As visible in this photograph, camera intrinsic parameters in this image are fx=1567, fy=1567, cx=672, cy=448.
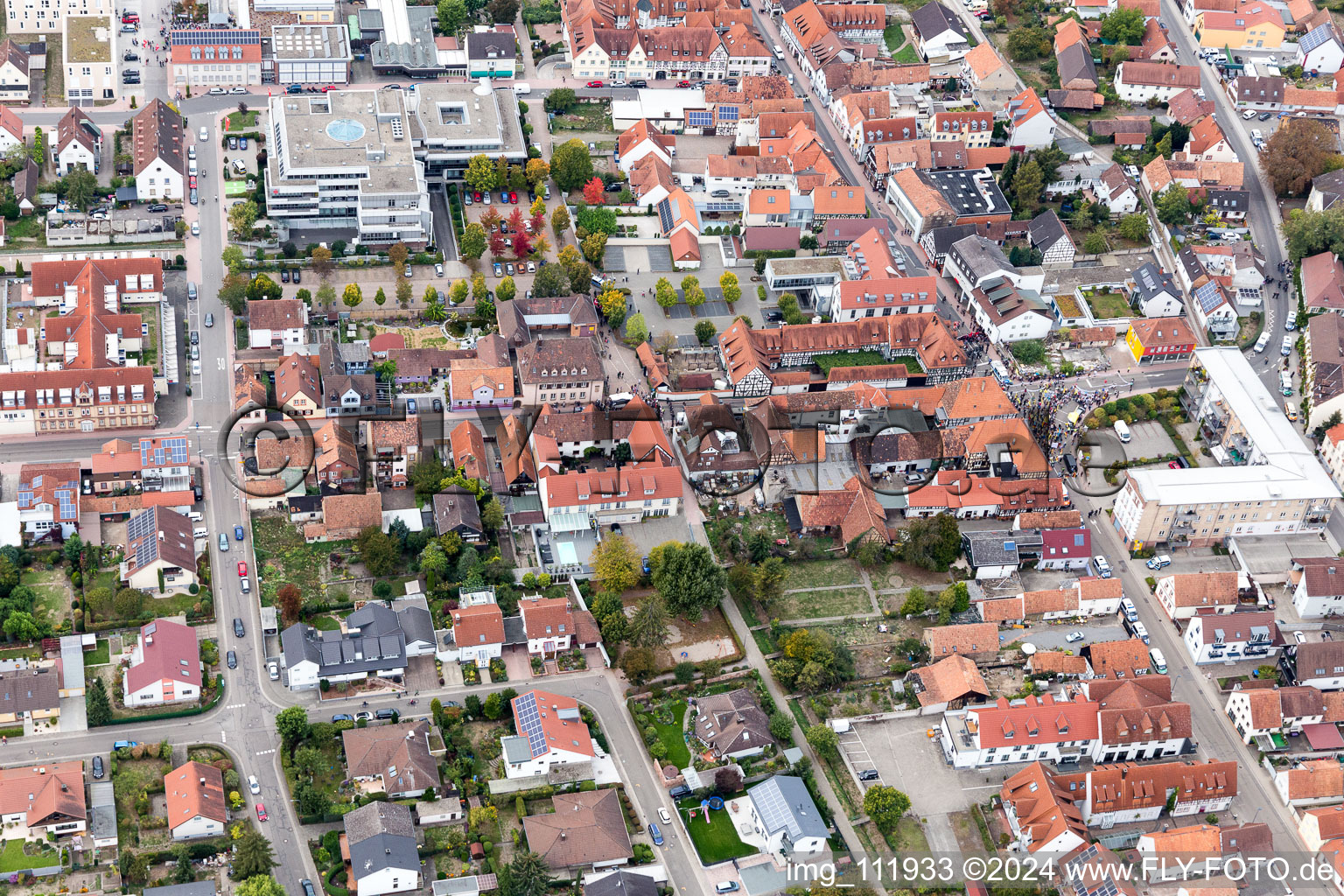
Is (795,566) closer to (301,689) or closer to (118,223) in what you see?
(301,689)

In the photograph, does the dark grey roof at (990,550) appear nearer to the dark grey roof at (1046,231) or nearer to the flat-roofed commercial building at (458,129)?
the dark grey roof at (1046,231)

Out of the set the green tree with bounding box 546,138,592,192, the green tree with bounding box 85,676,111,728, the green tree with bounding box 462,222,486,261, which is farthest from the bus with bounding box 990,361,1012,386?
the green tree with bounding box 85,676,111,728

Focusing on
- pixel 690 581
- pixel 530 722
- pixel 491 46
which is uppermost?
pixel 491 46

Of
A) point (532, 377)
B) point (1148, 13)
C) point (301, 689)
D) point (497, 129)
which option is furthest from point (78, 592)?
point (1148, 13)

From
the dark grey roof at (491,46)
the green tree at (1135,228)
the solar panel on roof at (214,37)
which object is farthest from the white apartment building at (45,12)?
the green tree at (1135,228)

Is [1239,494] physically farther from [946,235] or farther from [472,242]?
[472,242]

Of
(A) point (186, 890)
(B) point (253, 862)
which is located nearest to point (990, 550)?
(B) point (253, 862)
